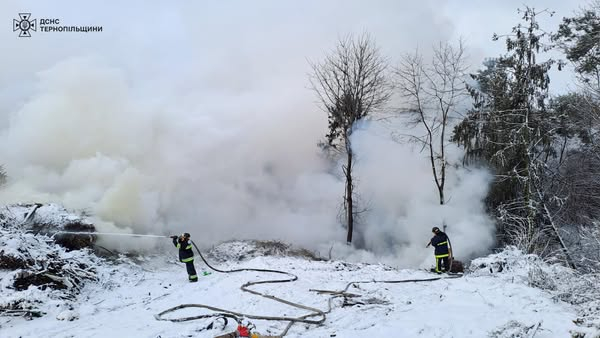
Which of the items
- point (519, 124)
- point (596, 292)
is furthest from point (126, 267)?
point (519, 124)

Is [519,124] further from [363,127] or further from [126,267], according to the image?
[126,267]

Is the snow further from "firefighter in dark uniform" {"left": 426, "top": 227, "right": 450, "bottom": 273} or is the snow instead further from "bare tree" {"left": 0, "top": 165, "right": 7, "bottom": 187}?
"bare tree" {"left": 0, "top": 165, "right": 7, "bottom": 187}

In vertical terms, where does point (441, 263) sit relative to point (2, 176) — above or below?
below

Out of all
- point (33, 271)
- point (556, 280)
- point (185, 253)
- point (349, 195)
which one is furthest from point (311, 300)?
point (349, 195)

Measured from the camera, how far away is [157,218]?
1527 cm

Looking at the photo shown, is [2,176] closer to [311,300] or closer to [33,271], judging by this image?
[33,271]

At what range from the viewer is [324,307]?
24.6 feet

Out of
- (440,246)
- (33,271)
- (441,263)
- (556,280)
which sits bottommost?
(441,263)

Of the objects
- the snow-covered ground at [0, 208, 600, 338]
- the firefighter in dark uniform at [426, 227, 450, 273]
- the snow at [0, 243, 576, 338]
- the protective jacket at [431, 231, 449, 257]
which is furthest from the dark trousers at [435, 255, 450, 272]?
the snow at [0, 243, 576, 338]

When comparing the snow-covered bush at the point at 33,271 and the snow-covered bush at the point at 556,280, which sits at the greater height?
the snow-covered bush at the point at 33,271

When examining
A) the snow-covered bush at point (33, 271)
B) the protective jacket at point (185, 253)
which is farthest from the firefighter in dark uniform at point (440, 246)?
the snow-covered bush at point (33, 271)

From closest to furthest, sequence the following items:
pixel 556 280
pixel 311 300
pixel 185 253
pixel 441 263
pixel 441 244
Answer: pixel 556 280 < pixel 311 300 < pixel 185 253 < pixel 441 244 < pixel 441 263

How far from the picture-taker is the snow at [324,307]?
5.96 m

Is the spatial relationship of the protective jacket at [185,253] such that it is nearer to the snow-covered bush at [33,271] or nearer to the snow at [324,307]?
the snow at [324,307]
